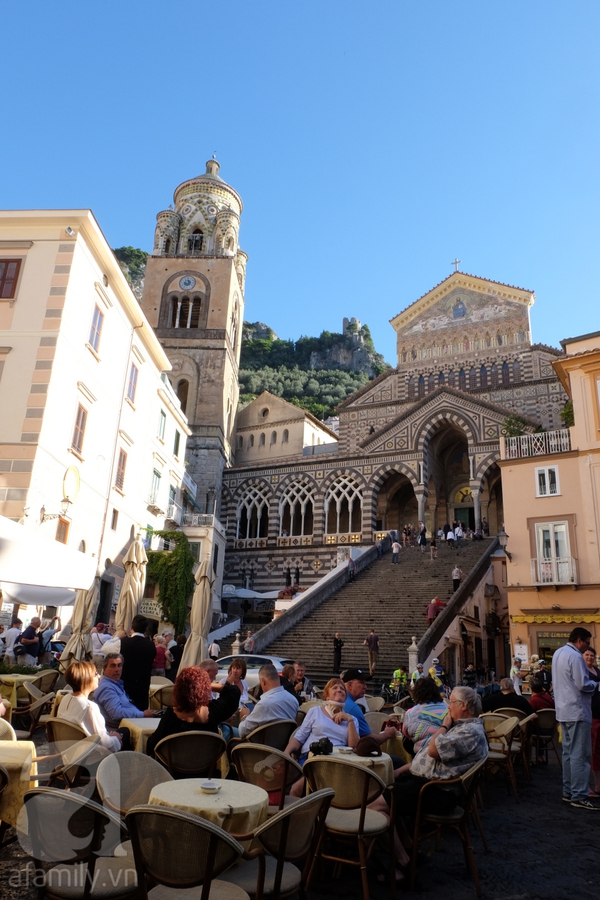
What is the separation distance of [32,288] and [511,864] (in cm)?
1622

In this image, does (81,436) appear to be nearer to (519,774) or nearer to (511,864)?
(519,774)

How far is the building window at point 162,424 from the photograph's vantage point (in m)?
25.2

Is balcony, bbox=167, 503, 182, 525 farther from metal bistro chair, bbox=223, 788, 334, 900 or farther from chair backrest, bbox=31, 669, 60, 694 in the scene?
metal bistro chair, bbox=223, 788, 334, 900

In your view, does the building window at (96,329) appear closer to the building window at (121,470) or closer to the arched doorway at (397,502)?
the building window at (121,470)

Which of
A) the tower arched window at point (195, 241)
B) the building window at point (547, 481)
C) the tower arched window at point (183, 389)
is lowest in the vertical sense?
the building window at point (547, 481)

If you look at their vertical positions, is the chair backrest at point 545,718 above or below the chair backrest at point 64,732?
below

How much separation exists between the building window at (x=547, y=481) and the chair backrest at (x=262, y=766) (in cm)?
1585

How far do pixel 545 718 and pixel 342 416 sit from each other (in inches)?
1149

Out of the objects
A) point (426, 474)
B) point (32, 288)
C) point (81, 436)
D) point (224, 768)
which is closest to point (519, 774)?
point (224, 768)

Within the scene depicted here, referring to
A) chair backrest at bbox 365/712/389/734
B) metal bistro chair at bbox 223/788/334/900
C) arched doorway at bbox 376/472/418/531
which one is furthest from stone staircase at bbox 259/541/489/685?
metal bistro chair at bbox 223/788/334/900

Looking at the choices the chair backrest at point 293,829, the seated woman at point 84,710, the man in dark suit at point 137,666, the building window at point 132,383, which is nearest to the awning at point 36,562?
the man in dark suit at point 137,666

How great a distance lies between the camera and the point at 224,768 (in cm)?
562

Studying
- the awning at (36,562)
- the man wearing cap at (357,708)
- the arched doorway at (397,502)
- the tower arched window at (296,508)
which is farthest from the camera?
the tower arched window at (296,508)

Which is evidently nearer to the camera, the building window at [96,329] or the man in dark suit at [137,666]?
the man in dark suit at [137,666]
